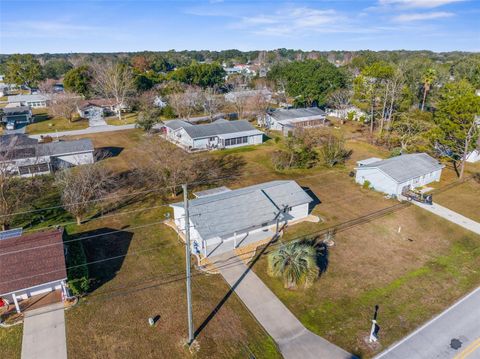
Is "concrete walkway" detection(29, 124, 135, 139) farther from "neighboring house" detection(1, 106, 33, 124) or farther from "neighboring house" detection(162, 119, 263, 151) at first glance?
"neighboring house" detection(162, 119, 263, 151)

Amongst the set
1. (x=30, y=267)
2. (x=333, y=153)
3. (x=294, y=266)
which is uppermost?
(x=333, y=153)

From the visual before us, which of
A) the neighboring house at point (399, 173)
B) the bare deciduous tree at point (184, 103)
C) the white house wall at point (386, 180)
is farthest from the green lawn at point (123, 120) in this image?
the neighboring house at point (399, 173)

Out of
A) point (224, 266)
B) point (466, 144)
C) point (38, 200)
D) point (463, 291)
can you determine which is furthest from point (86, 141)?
point (466, 144)

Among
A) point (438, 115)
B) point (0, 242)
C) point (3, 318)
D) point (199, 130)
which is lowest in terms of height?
point (3, 318)

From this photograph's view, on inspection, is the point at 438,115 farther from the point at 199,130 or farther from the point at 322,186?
the point at 199,130

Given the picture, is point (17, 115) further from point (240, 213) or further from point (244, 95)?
point (240, 213)

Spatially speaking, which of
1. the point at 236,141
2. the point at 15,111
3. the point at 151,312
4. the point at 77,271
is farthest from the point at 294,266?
the point at 15,111
